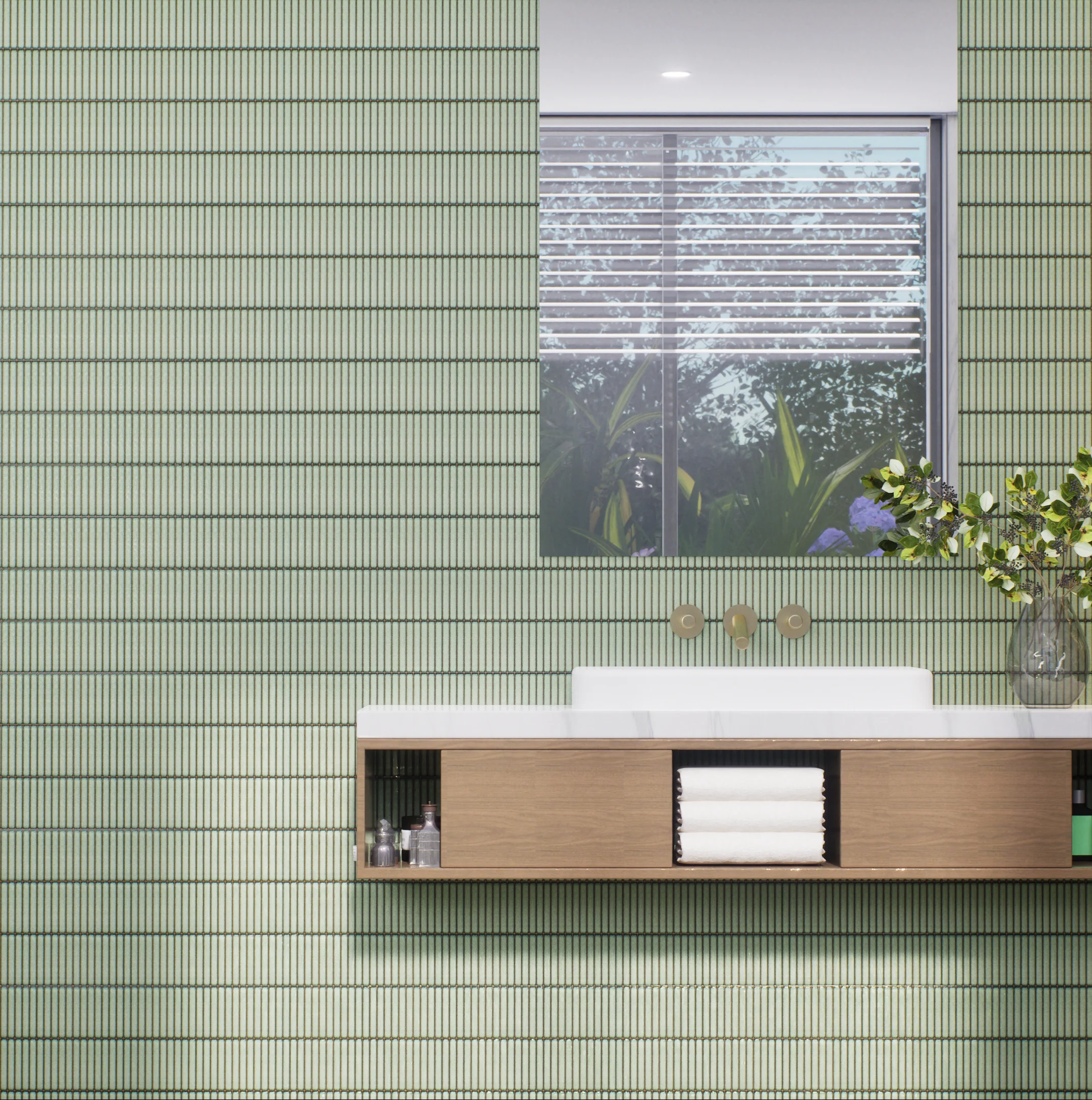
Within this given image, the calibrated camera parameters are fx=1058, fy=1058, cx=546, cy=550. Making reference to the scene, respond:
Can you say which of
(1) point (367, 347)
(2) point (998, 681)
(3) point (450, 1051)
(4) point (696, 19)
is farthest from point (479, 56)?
(3) point (450, 1051)

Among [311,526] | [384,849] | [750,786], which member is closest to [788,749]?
[750,786]

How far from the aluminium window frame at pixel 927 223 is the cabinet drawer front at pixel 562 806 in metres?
0.47

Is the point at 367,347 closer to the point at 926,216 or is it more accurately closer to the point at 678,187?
the point at 678,187

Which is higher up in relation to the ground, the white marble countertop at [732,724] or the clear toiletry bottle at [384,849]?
the white marble countertop at [732,724]

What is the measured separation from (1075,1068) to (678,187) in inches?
75.9

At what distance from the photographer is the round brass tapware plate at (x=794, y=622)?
2041mm

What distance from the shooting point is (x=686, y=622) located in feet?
6.66

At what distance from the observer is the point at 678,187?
2.17 m

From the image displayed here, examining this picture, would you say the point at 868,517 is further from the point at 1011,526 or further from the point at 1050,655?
the point at 1050,655

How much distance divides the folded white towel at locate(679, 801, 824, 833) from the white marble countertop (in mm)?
122

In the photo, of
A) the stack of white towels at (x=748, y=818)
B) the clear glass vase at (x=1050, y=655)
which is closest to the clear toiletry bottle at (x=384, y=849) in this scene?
the stack of white towels at (x=748, y=818)

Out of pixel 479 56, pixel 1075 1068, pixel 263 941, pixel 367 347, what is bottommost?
pixel 1075 1068

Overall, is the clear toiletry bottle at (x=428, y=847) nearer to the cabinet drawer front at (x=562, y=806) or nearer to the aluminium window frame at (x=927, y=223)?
the cabinet drawer front at (x=562, y=806)

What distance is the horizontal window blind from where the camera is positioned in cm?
215
